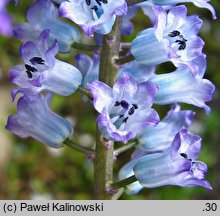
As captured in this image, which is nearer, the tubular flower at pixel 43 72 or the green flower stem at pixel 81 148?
the tubular flower at pixel 43 72

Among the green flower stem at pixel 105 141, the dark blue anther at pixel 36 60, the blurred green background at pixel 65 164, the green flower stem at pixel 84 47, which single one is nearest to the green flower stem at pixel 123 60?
the green flower stem at pixel 105 141

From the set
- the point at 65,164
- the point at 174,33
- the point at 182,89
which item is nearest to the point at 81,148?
the point at 182,89

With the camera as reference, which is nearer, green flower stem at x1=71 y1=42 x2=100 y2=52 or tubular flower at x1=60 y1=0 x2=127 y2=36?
tubular flower at x1=60 y1=0 x2=127 y2=36

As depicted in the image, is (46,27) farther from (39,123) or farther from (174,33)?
(174,33)

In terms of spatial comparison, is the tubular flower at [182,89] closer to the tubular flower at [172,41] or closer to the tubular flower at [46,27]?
the tubular flower at [172,41]

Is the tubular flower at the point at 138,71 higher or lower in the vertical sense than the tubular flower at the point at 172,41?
lower

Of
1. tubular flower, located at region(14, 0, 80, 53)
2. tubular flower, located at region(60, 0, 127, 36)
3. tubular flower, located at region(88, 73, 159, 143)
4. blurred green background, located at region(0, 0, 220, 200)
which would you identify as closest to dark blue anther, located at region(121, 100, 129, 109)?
tubular flower, located at region(88, 73, 159, 143)

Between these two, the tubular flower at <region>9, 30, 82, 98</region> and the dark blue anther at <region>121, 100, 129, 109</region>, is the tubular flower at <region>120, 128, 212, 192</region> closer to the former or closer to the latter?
the dark blue anther at <region>121, 100, 129, 109</region>
